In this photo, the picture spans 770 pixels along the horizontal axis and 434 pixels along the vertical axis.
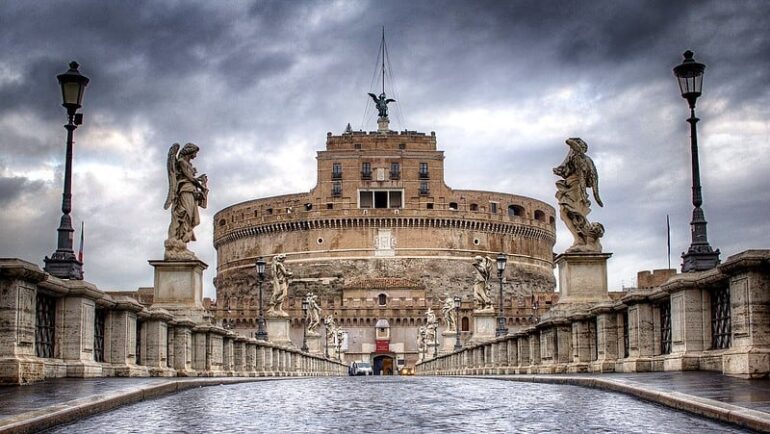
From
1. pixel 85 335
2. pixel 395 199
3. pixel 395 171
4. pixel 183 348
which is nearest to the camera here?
pixel 85 335

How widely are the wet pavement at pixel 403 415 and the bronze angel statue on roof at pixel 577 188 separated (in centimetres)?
754

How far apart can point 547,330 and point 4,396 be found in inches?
425

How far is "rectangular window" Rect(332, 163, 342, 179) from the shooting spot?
103 m

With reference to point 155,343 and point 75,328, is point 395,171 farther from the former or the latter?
point 75,328

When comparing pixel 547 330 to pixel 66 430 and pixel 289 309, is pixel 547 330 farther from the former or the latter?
pixel 289 309

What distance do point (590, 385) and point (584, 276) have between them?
648cm

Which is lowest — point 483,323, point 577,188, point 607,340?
point 607,340

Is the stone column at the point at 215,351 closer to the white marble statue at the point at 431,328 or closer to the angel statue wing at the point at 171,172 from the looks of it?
the angel statue wing at the point at 171,172

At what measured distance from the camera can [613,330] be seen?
14195 millimetres

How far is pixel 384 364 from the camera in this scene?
90375 millimetres

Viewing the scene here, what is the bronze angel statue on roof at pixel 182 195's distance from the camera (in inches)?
696

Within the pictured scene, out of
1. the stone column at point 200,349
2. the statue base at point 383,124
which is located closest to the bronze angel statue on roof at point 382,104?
the statue base at point 383,124

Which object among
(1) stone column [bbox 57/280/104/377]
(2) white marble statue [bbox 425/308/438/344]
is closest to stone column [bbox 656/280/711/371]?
(1) stone column [bbox 57/280/104/377]

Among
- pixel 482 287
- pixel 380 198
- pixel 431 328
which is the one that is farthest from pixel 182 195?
pixel 380 198
